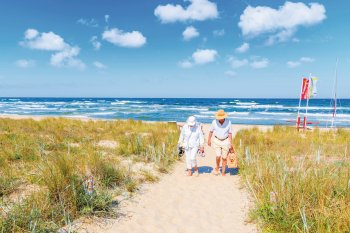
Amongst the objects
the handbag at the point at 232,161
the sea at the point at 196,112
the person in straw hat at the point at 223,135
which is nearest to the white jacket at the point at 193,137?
the person in straw hat at the point at 223,135

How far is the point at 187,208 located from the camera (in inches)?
196

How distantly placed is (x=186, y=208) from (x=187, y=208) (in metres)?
0.02

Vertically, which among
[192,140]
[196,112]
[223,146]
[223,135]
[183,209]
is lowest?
[183,209]

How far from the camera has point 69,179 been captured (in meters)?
4.38

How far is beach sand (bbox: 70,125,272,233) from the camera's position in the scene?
4184 millimetres

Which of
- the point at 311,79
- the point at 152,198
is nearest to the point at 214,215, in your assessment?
the point at 152,198

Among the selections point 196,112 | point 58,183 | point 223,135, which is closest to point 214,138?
point 223,135

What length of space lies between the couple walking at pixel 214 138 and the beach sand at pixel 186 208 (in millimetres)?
573

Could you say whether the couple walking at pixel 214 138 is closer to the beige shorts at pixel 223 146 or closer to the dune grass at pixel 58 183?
the beige shorts at pixel 223 146

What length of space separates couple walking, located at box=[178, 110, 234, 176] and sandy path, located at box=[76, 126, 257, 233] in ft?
1.89

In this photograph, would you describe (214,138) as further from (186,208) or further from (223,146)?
(186,208)

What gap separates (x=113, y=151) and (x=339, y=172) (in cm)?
628

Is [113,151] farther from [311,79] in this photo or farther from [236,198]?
[311,79]

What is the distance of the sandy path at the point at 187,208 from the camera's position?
4.22m
